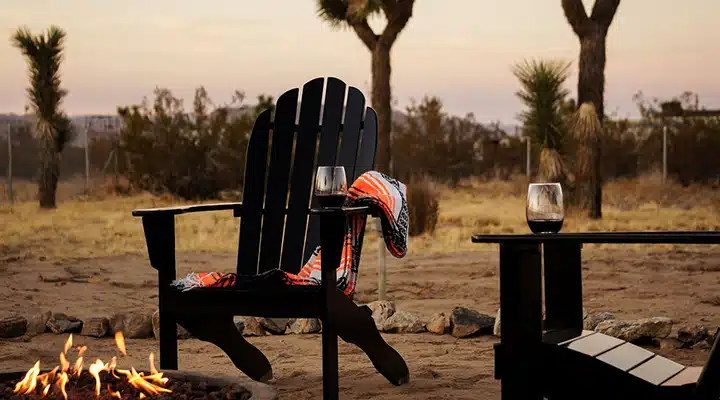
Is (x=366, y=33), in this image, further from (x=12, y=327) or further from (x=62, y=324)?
(x=12, y=327)

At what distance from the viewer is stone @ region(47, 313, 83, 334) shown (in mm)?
5508

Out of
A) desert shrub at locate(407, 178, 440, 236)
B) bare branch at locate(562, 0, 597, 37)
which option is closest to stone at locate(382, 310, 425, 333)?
desert shrub at locate(407, 178, 440, 236)

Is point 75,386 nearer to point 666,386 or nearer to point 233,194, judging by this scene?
point 666,386

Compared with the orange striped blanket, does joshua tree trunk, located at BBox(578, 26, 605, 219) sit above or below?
above

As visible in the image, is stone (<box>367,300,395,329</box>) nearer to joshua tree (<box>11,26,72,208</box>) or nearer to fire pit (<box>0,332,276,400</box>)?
fire pit (<box>0,332,276,400</box>)

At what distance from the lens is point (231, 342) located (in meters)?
4.27

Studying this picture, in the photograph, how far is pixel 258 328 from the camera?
547cm

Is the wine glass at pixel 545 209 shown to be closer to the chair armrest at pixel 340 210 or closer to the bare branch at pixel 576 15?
the chair armrest at pixel 340 210

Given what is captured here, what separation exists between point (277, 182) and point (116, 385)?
1.90m

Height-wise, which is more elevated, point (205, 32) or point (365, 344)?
point (205, 32)

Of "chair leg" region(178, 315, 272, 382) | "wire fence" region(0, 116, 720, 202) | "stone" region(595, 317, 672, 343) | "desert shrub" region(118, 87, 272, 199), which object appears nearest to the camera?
"chair leg" region(178, 315, 272, 382)

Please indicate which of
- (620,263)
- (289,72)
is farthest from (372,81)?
(620,263)

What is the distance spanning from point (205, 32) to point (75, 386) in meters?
10.8

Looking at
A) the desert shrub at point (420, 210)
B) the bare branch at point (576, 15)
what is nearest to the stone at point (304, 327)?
the desert shrub at point (420, 210)
